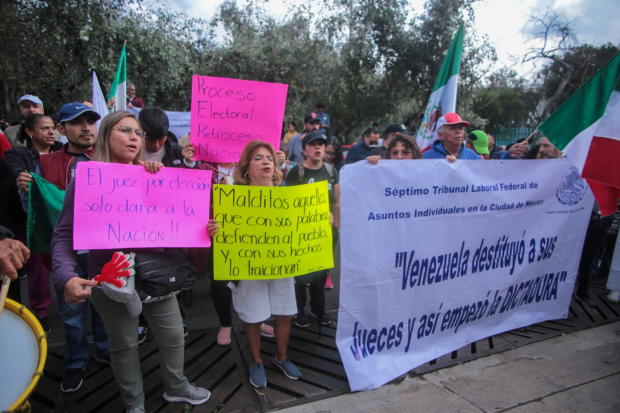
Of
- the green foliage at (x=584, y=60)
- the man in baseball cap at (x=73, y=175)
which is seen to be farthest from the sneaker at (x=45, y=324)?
the green foliage at (x=584, y=60)

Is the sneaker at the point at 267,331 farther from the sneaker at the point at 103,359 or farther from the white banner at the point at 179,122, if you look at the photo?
the white banner at the point at 179,122

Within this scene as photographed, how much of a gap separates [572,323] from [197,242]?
3.68 metres

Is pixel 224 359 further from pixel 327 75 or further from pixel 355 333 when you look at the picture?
pixel 327 75

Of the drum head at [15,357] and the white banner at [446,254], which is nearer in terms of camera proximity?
the drum head at [15,357]

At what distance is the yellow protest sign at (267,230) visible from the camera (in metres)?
2.44

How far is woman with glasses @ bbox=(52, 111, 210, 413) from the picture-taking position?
1.99 meters

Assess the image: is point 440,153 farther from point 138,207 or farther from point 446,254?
point 138,207

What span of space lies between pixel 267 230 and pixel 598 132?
3.02 m

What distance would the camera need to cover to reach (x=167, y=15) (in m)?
9.91

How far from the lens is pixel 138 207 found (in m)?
2.11

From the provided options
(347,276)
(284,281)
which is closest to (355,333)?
(347,276)

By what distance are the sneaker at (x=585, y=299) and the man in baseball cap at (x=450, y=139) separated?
2.08 meters

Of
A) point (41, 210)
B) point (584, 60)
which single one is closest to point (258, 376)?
point (41, 210)

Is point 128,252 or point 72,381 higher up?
point 128,252
